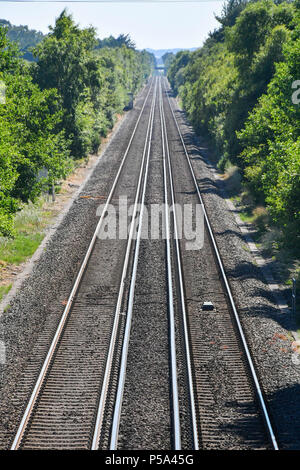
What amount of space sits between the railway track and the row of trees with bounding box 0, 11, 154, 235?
438 cm

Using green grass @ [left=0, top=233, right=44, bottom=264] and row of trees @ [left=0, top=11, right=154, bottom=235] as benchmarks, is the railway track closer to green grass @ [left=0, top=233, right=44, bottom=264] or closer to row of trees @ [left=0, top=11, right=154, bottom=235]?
green grass @ [left=0, top=233, right=44, bottom=264]

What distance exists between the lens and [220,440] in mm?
10227

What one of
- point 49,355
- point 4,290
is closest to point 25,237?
point 4,290

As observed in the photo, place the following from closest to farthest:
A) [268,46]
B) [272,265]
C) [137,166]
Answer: [272,265] → [268,46] → [137,166]

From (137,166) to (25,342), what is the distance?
85.8 feet

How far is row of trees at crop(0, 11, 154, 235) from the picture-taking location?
67.2ft

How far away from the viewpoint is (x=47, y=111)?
3209cm

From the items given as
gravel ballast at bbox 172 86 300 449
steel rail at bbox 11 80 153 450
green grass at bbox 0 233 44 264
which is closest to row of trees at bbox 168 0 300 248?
gravel ballast at bbox 172 86 300 449

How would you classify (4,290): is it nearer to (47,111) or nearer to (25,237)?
(25,237)

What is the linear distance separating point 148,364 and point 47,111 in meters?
23.2

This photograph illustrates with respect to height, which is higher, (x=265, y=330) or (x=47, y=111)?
(x=47, y=111)

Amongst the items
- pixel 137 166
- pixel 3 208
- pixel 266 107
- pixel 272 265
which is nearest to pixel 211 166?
pixel 137 166

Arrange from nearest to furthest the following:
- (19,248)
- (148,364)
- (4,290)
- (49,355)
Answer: (148,364)
(49,355)
(4,290)
(19,248)
